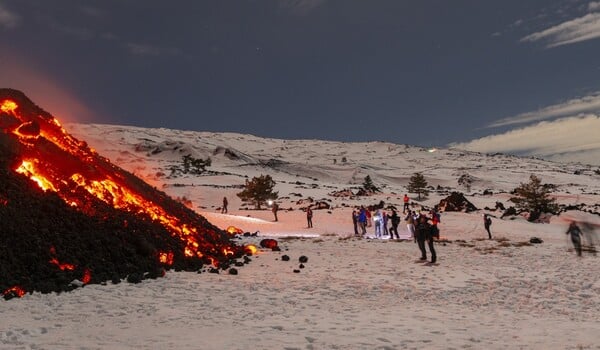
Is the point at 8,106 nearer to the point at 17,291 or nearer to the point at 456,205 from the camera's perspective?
the point at 17,291

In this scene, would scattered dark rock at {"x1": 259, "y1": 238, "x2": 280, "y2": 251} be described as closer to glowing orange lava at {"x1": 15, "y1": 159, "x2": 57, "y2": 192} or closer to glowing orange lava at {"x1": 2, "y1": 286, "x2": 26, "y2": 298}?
glowing orange lava at {"x1": 15, "y1": 159, "x2": 57, "y2": 192}

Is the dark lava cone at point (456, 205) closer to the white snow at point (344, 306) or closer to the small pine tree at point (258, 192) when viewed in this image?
the small pine tree at point (258, 192)

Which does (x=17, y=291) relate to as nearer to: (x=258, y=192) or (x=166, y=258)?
(x=166, y=258)

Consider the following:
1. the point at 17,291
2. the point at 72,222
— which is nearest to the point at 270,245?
the point at 72,222

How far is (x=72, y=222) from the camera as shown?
15930 mm

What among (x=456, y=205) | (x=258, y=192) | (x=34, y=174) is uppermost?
(x=258, y=192)

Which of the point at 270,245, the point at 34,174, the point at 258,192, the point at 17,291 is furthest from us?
the point at 258,192

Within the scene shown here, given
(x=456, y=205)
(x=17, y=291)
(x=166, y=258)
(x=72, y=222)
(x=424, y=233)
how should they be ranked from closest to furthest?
(x=17, y=291) < (x=72, y=222) < (x=166, y=258) < (x=424, y=233) < (x=456, y=205)

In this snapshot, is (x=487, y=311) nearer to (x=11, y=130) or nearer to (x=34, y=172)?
(x=34, y=172)

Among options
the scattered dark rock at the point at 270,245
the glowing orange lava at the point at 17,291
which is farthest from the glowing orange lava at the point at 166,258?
the scattered dark rock at the point at 270,245

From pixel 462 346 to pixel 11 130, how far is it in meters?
19.3

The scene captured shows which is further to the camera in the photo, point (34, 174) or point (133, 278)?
point (34, 174)

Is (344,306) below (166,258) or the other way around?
below

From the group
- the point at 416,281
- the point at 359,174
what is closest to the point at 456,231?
the point at 416,281
